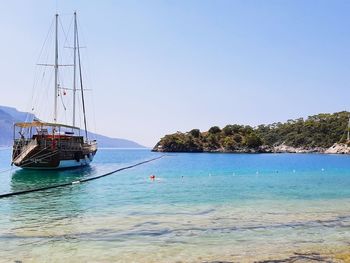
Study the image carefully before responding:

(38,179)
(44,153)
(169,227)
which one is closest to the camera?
(169,227)

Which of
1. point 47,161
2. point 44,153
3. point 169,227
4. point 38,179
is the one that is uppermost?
point 44,153

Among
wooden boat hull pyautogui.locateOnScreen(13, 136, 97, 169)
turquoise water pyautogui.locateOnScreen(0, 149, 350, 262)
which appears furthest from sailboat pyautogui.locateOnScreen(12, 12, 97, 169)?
turquoise water pyautogui.locateOnScreen(0, 149, 350, 262)

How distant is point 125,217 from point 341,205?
14.2 meters

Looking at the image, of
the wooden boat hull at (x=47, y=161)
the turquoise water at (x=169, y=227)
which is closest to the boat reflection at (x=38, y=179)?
the wooden boat hull at (x=47, y=161)

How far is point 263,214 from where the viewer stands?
2283 centimetres

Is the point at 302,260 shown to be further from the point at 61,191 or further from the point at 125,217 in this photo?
the point at 61,191

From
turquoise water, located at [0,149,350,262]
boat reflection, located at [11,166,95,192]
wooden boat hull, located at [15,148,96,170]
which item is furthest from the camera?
wooden boat hull, located at [15,148,96,170]

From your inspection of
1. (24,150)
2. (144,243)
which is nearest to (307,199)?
(144,243)

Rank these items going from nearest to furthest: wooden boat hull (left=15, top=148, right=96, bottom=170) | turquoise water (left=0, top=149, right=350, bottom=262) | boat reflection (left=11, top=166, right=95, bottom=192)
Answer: turquoise water (left=0, top=149, right=350, bottom=262) < boat reflection (left=11, top=166, right=95, bottom=192) < wooden boat hull (left=15, top=148, right=96, bottom=170)

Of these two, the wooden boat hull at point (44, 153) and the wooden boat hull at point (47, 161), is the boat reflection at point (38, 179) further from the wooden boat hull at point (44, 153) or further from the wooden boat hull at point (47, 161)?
the wooden boat hull at point (44, 153)

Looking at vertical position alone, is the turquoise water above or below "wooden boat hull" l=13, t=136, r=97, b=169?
below

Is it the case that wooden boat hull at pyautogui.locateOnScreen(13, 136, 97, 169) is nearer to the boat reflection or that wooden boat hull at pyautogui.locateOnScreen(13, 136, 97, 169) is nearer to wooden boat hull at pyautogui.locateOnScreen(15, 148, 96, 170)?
wooden boat hull at pyautogui.locateOnScreen(15, 148, 96, 170)

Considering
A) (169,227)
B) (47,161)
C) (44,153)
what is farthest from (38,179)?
(169,227)

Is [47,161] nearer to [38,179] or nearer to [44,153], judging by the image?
[44,153]
